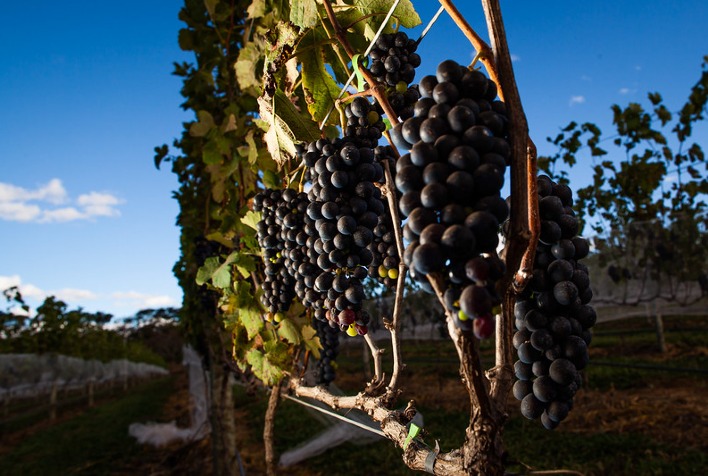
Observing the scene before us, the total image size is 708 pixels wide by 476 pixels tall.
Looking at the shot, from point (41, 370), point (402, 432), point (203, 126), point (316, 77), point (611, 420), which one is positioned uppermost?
point (203, 126)

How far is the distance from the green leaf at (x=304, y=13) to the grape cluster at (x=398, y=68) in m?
0.21

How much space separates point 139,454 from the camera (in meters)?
9.62

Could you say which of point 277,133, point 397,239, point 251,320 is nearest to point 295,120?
point 277,133

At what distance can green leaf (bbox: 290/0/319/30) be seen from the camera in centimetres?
126

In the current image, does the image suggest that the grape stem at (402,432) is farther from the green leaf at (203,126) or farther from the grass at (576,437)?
the green leaf at (203,126)

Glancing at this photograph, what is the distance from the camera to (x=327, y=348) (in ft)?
9.02

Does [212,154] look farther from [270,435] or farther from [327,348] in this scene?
[270,435]

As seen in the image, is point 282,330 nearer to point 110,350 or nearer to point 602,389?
point 602,389

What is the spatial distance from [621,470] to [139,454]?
9550mm

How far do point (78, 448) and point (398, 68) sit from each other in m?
13.5

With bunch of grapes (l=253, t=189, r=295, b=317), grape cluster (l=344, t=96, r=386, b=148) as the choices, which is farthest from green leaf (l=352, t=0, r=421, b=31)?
bunch of grapes (l=253, t=189, r=295, b=317)

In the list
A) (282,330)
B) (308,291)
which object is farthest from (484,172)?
(282,330)

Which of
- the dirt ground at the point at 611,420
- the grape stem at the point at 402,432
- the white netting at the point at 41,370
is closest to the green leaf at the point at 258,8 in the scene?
the grape stem at the point at 402,432

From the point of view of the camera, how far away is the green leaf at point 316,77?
Result: 4.76 ft
